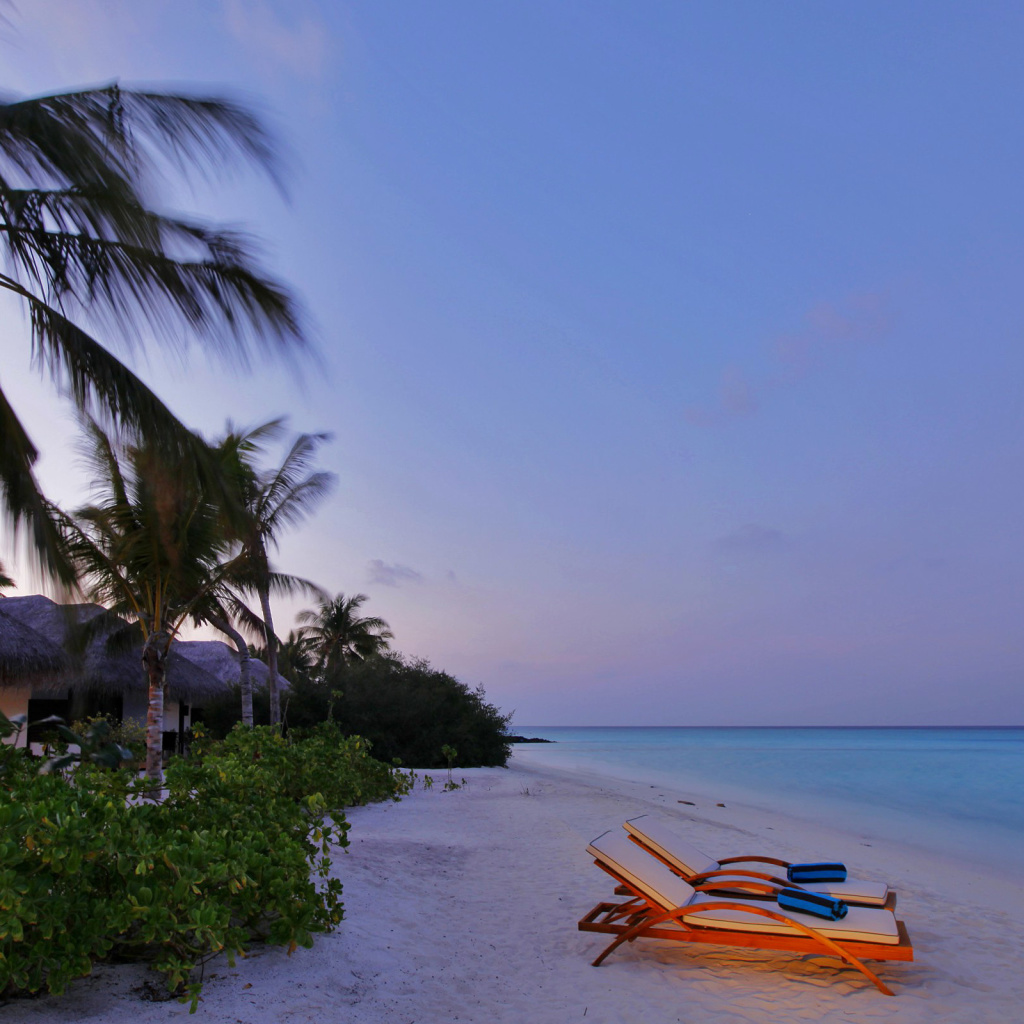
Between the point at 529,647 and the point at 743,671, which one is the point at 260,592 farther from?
the point at 743,671

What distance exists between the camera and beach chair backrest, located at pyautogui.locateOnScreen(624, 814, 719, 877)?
170 inches

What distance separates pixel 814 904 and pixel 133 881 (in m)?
3.04

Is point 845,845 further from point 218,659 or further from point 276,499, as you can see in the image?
point 218,659

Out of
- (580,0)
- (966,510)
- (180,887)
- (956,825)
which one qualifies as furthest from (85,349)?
(966,510)

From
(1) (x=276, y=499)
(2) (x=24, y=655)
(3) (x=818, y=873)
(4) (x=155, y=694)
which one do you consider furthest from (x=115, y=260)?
(2) (x=24, y=655)

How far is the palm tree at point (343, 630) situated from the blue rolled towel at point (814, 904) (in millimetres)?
29734

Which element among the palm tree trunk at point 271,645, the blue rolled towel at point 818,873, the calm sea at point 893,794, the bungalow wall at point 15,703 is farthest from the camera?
the bungalow wall at point 15,703

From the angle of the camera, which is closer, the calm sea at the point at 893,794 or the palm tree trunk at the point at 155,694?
the palm tree trunk at the point at 155,694

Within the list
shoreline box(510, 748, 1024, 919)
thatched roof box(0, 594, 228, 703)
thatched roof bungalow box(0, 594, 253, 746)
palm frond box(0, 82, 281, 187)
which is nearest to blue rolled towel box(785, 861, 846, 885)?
shoreline box(510, 748, 1024, 919)

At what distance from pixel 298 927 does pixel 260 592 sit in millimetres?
11643

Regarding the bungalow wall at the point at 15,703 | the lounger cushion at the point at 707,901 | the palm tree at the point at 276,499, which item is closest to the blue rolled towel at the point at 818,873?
the lounger cushion at the point at 707,901

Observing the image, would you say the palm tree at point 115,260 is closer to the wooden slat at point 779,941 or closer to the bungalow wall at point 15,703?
the wooden slat at point 779,941

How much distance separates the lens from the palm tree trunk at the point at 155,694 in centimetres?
1016

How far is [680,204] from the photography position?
39.7ft
